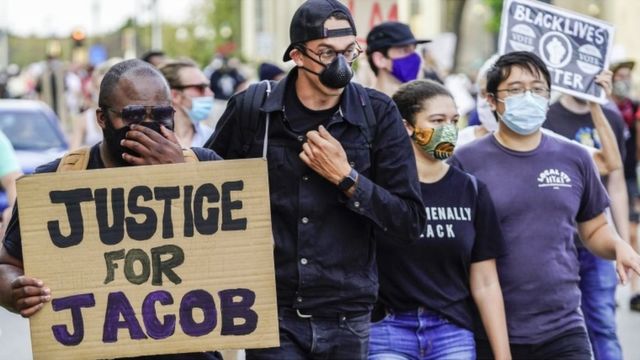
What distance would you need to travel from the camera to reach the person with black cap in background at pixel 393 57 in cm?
826

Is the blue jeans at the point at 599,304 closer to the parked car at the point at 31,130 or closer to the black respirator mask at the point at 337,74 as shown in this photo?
the black respirator mask at the point at 337,74

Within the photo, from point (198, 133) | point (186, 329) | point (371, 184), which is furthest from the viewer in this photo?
point (198, 133)

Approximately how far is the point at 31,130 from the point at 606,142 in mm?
9868

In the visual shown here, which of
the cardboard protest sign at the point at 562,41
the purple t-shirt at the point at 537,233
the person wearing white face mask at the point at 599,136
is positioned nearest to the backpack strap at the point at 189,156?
the purple t-shirt at the point at 537,233

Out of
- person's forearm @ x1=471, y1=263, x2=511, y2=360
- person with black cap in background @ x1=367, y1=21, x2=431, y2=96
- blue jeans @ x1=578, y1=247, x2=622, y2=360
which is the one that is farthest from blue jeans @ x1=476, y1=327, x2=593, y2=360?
person with black cap in background @ x1=367, y1=21, x2=431, y2=96

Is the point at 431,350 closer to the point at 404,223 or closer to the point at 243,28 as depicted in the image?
the point at 404,223

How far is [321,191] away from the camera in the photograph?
489cm

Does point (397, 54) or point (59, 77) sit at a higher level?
point (397, 54)

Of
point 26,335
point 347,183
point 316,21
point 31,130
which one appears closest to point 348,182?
point 347,183

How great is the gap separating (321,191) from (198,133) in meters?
3.45

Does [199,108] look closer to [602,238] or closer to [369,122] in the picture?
[602,238]

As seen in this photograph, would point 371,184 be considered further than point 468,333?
No

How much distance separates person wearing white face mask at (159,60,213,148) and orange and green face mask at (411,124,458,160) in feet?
8.52

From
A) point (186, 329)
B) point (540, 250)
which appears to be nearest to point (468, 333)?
point (540, 250)
